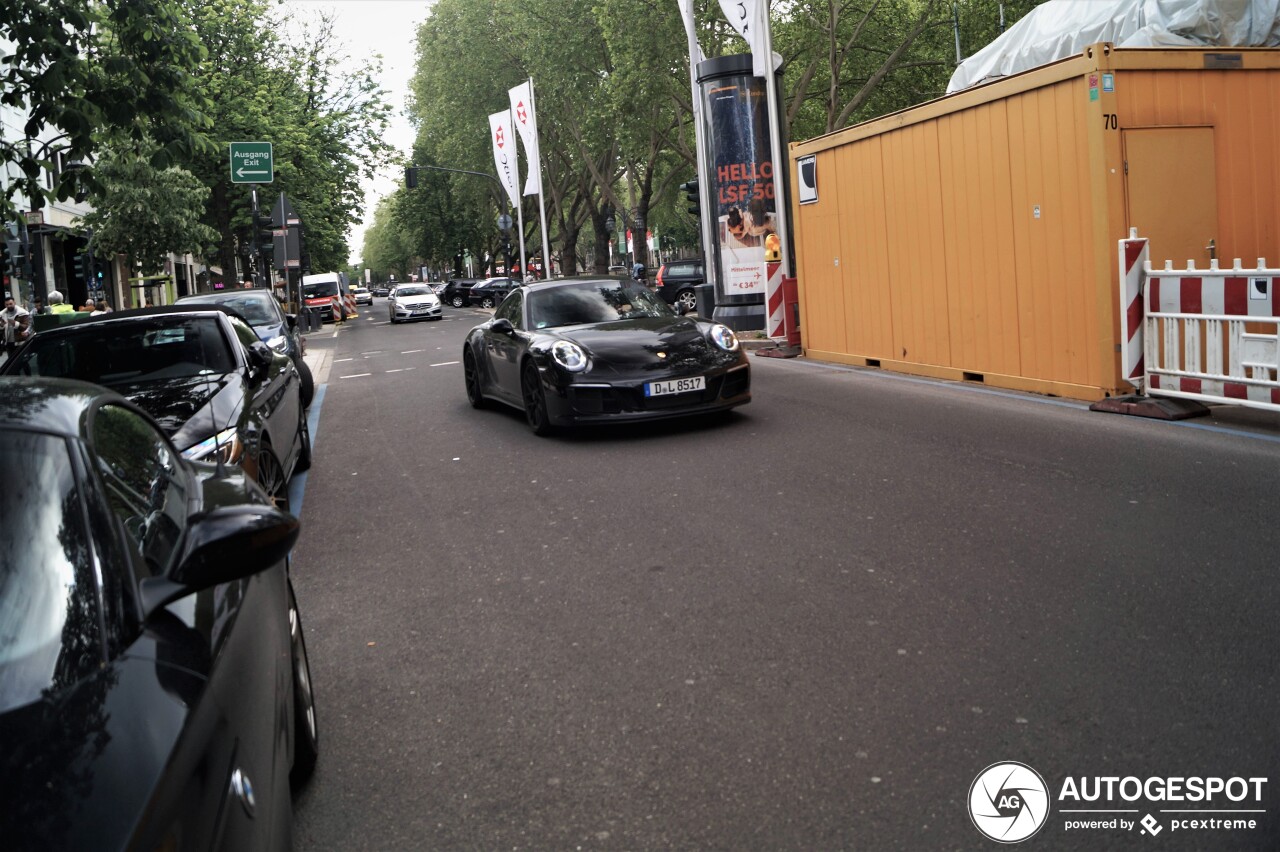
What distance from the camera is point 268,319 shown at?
16.0 m

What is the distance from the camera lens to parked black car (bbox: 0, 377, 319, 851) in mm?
1736

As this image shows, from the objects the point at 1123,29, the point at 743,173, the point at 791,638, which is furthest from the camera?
the point at 743,173

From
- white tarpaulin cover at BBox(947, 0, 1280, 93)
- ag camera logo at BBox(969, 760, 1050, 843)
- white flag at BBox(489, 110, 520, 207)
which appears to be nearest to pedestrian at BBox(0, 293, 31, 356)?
white tarpaulin cover at BBox(947, 0, 1280, 93)

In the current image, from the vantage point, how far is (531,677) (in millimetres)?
4348

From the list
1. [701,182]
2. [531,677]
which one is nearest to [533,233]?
[701,182]

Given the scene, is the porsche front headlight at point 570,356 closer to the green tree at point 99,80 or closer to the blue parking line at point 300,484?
the blue parking line at point 300,484

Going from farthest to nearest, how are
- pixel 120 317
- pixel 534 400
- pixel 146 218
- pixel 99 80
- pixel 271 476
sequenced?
pixel 146 218
pixel 534 400
pixel 99 80
pixel 120 317
pixel 271 476

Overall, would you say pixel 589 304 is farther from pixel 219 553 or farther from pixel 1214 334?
pixel 219 553

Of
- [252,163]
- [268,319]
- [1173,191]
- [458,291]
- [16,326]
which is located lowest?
[268,319]

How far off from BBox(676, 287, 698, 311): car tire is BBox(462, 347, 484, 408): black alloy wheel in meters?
22.1

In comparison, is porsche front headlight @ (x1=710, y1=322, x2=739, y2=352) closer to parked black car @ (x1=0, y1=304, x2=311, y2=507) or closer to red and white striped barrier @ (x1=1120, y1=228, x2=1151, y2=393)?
red and white striped barrier @ (x1=1120, y1=228, x2=1151, y2=393)

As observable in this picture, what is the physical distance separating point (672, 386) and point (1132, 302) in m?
3.63

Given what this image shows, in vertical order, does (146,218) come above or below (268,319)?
above

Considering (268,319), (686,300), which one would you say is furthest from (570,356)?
(686,300)
